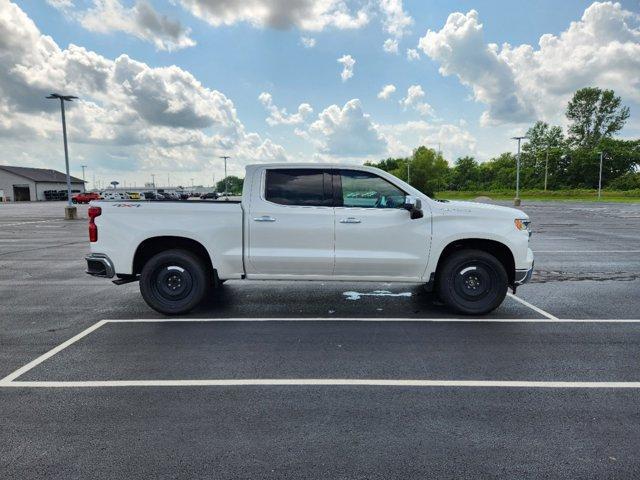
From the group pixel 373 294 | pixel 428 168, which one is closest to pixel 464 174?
pixel 428 168

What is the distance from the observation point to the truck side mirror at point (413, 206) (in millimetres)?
5629

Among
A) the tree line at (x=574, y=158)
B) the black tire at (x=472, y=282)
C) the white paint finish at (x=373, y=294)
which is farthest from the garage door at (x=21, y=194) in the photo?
the black tire at (x=472, y=282)

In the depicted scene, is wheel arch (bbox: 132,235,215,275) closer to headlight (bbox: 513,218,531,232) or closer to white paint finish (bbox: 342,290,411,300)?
white paint finish (bbox: 342,290,411,300)

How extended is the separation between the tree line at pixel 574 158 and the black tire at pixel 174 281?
7771 centimetres

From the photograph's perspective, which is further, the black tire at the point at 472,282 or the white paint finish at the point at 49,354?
the black tire at the point at 472,282

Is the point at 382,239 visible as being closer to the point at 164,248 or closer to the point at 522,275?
the point at 522,275

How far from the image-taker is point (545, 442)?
305cm

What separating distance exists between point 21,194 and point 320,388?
296 ft

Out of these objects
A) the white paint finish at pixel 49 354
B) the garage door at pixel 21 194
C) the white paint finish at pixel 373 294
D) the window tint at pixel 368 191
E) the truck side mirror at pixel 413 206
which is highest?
the garage door at pixel 21 194

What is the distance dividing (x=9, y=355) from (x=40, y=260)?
7491 mm

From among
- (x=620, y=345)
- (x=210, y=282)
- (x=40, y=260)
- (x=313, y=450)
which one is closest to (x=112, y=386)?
(x=313, y=450)

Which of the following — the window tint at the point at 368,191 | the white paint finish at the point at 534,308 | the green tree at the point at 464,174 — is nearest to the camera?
the window tint at the point at 368,191

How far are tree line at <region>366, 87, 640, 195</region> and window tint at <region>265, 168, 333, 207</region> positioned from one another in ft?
253

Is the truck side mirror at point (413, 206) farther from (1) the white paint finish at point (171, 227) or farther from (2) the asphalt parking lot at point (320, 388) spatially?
(1) the white paint finish at point (171, 227)
